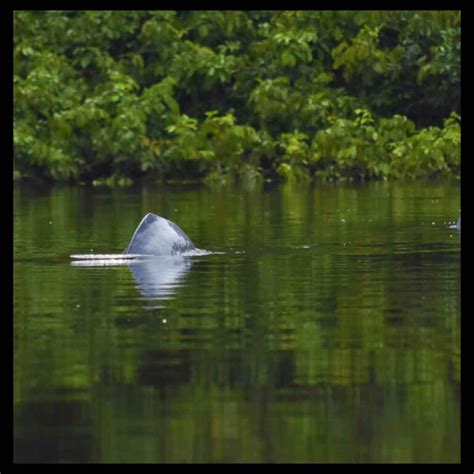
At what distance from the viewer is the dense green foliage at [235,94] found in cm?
3866

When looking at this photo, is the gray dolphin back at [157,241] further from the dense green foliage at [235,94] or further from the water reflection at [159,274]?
the dense green foliage at [235,94]

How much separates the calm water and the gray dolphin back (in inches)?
22.7

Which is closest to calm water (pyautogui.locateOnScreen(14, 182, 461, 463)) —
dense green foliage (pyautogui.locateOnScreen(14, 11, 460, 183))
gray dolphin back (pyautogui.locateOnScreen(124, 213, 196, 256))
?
gray dolphin back (pyautogui.locateOnScreen(124, 213, 196, 256))

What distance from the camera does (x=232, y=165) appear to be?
3859cm

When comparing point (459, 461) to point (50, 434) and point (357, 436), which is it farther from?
point (50, 434)

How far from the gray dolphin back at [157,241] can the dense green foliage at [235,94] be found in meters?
19.0

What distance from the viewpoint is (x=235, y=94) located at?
1630 inches

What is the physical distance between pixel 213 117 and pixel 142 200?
10798mm

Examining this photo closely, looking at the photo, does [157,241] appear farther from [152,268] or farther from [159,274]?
[159,274]

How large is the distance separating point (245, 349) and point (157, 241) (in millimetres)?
7477

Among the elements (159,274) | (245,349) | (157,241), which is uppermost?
(157,241)

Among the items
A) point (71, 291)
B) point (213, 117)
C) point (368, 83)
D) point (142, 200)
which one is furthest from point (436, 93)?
point (71, 291)

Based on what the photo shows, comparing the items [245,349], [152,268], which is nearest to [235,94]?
[152,268]
